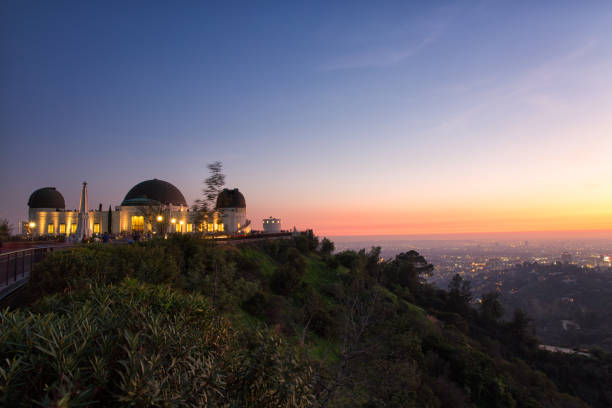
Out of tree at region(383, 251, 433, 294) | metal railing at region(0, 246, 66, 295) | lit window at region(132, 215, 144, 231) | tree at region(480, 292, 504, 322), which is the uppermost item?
lit window at region(132, 215, 144, 231)

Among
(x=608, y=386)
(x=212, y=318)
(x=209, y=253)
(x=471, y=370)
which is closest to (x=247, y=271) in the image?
(x=209, y=253)

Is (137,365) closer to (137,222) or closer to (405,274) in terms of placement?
(405,274)

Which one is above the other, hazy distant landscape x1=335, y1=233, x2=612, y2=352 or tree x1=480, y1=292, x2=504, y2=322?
tree x1=480, y1=292, x2=504, y2=322

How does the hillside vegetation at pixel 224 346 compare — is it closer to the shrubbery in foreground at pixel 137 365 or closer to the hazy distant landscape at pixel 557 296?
the shrubbery in foreground at pixel 137 365

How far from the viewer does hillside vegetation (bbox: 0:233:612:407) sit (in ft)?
8.68

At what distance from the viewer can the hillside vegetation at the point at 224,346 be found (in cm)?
264

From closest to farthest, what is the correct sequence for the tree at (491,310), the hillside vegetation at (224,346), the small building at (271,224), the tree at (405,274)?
1. the hillside vegetation at (224,346)
2. the tree at (491,310)
3. the tree at (405,274)
4. the small building at (271,224)

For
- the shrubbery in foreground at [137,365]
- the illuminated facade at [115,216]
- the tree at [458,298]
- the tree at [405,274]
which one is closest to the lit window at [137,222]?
the illuminated facade at [115,216]

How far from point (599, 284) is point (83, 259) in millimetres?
78436

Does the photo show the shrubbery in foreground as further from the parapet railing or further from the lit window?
the lit window

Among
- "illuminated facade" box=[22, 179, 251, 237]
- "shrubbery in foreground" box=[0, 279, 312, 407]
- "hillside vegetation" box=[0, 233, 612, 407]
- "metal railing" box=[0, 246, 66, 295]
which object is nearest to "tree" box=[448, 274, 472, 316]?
"hillside vegetation" box=[0, 233, 612, 407]

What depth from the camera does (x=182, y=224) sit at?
3934 cm

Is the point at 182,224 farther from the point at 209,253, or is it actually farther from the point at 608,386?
the point at 608,386

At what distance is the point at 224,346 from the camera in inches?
162
